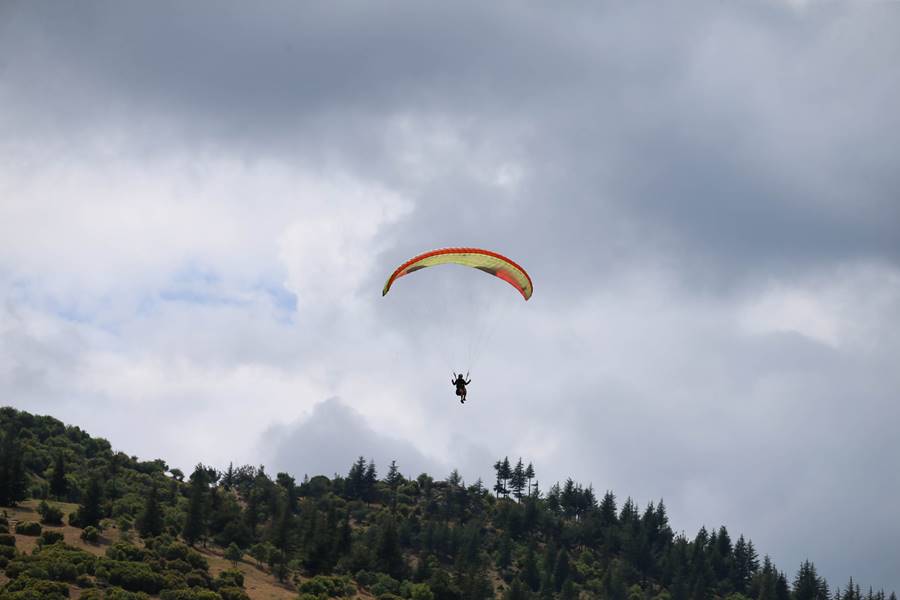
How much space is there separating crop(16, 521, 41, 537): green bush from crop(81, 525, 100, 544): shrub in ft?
13.1

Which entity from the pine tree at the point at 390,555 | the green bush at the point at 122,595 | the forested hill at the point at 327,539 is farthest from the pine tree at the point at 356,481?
the green bush at the point at 122,595

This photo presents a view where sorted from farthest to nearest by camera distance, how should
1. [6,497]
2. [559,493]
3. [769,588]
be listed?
[559,493]
[769,588]
[6,497]

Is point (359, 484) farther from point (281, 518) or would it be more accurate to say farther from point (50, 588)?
point (50, 588)

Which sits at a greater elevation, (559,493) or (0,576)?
(559,493)

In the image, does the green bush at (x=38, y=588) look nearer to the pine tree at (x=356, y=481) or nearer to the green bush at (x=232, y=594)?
the green bush at (x=232, y=594)

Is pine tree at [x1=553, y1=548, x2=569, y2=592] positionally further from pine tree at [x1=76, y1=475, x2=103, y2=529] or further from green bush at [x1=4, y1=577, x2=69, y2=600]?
green bush at [x1=4, y1=577, x2=69, y2=600]

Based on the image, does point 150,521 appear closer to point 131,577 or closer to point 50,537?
point 50,537

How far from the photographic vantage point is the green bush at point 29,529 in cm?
9312

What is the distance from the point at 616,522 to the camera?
19062 centimetres

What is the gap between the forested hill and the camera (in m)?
91.8

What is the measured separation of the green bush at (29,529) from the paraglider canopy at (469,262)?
44957 millimetres

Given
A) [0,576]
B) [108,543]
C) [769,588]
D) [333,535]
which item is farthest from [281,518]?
[769,588]

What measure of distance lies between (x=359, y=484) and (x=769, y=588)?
226 feet

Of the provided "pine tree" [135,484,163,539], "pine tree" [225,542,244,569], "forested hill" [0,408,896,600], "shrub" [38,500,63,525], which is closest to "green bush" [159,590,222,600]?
"forested hill" [0,408,896,600]
